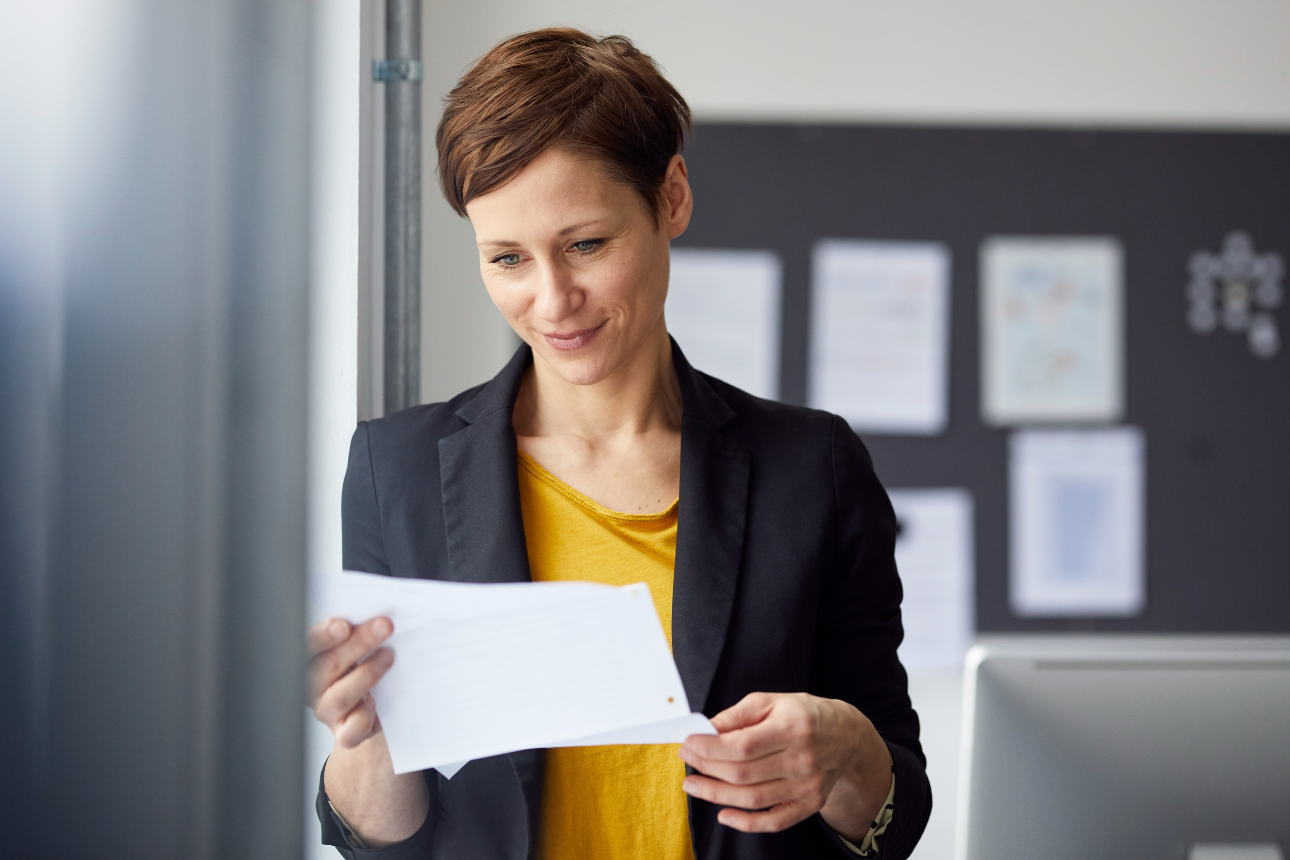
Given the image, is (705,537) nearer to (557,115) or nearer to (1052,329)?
(557,115)

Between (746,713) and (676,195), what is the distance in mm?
548

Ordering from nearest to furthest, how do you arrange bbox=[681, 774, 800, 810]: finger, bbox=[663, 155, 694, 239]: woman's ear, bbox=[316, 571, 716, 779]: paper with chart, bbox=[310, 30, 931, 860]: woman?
bbox=[316, 571, 716, 779]: paper with chart
bbox=[681, 774, 800, 810]: finger
bbox=[310, 30, 931, 860]: woman
bbox=[663, 155, 694, 239]: woman's ear

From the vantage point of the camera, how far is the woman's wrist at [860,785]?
85cm

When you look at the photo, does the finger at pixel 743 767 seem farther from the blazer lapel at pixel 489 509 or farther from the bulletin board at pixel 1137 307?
the bulletin board at pixel 1137 307

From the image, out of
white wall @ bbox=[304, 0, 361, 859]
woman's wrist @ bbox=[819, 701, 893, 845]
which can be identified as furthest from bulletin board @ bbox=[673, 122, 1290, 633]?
woman's wrist @ bbox=[819, 701, 893, 845]

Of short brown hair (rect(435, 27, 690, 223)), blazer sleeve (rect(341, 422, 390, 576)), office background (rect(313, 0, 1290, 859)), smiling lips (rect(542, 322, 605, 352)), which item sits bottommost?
blazer sleeve (rect(341, 422, 390, 576))

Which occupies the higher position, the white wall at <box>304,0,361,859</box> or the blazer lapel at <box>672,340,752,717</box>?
the white wall at <box>304,0,361,859</box>

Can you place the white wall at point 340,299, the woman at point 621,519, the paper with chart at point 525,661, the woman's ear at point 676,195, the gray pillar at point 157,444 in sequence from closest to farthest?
the gray pillar at point 157,444 → the paper with chart at point 525,661 → the woman at point 621,519 → the woman's ear at point 676,195 → the white wall at point 340,299

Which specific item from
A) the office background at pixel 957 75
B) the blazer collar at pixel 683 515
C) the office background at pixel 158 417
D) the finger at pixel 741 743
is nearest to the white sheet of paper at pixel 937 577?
the office background at pixel 957 75

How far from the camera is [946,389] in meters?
2.21

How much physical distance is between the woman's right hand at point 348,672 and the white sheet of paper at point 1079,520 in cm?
182

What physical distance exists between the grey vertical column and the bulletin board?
3.24 ft

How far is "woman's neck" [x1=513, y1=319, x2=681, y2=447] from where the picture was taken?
3.53ft

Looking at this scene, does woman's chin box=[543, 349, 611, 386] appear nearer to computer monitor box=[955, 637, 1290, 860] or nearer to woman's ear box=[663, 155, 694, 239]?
woman's ear box=[663, 155, 694, 239]
